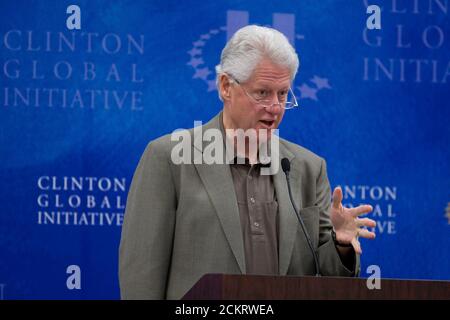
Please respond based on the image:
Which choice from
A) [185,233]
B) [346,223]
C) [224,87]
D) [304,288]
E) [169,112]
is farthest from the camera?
[169,112]

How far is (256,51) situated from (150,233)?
72 centimetres

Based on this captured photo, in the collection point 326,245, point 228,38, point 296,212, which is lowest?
point 326,245

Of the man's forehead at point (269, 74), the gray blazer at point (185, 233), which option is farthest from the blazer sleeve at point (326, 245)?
the man's forehead at point (269, 74)

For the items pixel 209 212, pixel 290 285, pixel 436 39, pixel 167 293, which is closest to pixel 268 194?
pixel 209 212

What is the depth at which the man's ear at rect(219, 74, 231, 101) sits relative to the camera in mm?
3307

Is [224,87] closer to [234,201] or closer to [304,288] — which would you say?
[234,201]

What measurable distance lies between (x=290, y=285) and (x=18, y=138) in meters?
2.19

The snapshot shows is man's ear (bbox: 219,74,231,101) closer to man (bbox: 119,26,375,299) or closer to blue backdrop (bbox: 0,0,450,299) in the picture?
man (bbox: 119,26,375,299)

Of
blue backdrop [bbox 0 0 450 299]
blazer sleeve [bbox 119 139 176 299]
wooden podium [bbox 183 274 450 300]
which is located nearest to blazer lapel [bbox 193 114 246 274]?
blazer sleeve [bbox 119 139 176 299]

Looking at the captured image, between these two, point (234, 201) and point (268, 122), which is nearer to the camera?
point (234, 201)

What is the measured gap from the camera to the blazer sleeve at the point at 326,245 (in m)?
3.06

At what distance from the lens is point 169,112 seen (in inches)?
172

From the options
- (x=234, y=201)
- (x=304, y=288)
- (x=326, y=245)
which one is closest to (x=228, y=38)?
(x=234, y=201)

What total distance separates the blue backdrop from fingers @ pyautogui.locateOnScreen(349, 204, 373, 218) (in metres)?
1.47
